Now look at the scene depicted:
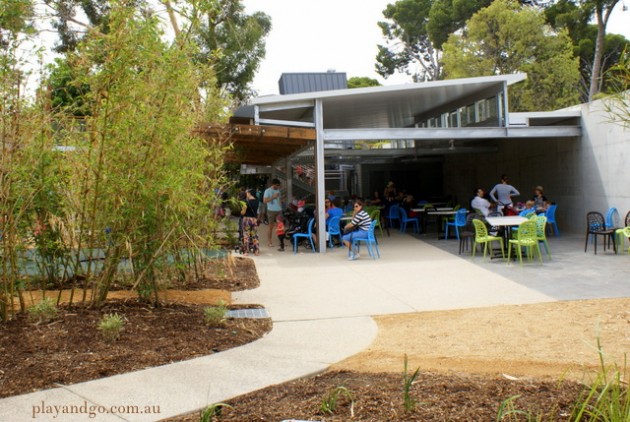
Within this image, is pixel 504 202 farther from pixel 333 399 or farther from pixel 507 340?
pixel 333 399

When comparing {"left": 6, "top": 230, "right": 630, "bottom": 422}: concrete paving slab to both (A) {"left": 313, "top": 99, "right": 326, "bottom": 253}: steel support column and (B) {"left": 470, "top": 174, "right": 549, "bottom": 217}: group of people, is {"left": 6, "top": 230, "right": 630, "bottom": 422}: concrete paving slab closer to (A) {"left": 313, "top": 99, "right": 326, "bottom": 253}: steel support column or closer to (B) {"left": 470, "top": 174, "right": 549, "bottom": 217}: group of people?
(A) {"left": 313, "top": 99, "right": 326, "bottom": 253}: steel support column

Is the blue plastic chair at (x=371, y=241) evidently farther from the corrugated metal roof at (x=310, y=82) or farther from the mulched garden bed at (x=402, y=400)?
the mulched garden bed at (x=402, y=400)

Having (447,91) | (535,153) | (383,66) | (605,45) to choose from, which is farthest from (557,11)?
(447,91)

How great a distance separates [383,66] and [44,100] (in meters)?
34.8

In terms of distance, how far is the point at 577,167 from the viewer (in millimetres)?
12766

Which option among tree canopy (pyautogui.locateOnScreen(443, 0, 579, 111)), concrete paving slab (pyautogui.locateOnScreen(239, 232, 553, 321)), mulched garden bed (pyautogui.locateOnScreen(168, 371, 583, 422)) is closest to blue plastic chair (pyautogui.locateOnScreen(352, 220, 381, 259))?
concrete paving slab (pyautogui.locateOnScreen(239, 232, 553, 321))

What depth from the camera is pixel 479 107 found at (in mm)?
13422

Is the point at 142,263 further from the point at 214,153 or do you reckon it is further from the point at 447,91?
the point at 447,91

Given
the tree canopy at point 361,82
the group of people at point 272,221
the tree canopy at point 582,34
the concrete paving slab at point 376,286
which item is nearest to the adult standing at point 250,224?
the group of people at point 272,221

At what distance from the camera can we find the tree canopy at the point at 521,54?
23.8 meters

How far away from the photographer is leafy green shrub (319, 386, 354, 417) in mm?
3094

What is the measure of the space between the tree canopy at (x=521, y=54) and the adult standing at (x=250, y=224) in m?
17.1

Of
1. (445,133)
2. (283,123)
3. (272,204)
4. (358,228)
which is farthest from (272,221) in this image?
(445,133)

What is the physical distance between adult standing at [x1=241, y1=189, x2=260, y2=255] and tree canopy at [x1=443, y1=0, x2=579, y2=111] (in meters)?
17.1
